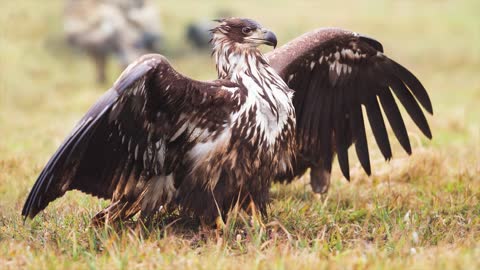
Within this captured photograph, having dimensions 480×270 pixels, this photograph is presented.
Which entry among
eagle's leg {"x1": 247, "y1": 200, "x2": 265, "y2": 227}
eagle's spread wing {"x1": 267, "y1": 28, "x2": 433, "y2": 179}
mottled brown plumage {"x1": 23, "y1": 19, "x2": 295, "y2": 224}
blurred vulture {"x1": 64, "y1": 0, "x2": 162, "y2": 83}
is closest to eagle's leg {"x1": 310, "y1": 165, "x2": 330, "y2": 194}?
eagle's spread wing {"x1": 267, "y1": 28, "x2": 433, "y2": 179}

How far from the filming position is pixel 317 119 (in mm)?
5660

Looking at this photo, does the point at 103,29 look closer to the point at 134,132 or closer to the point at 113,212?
the point at 113,212

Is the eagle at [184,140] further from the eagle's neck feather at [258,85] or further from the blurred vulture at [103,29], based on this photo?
the blurred vulture at [103,29]

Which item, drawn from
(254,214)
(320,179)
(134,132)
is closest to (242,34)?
(134,132)

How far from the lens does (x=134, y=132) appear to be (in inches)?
166

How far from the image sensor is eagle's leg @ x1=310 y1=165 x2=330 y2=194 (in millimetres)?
5708

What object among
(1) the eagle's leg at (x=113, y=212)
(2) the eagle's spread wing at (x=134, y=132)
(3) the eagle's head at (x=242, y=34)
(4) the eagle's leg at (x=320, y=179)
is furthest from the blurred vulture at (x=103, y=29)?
(2) the eagle's spread wing at (x=134, y=132)

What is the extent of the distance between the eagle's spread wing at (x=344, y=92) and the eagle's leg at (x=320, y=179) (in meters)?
0.07

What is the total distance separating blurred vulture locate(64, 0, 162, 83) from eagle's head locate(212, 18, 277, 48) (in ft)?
40.7

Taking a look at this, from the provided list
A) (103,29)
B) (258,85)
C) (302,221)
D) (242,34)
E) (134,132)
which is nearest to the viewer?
(134,132)

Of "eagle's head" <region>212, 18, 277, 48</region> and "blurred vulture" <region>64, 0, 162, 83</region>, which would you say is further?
"blurred vulture" <region>64, 0, 162, 83</region>

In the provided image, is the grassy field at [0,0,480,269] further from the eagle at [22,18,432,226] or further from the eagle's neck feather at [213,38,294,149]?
the eagle's neck feather at [213,38,294,149]

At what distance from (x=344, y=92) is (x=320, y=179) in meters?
0.68

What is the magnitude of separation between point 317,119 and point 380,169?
3.74 ft
